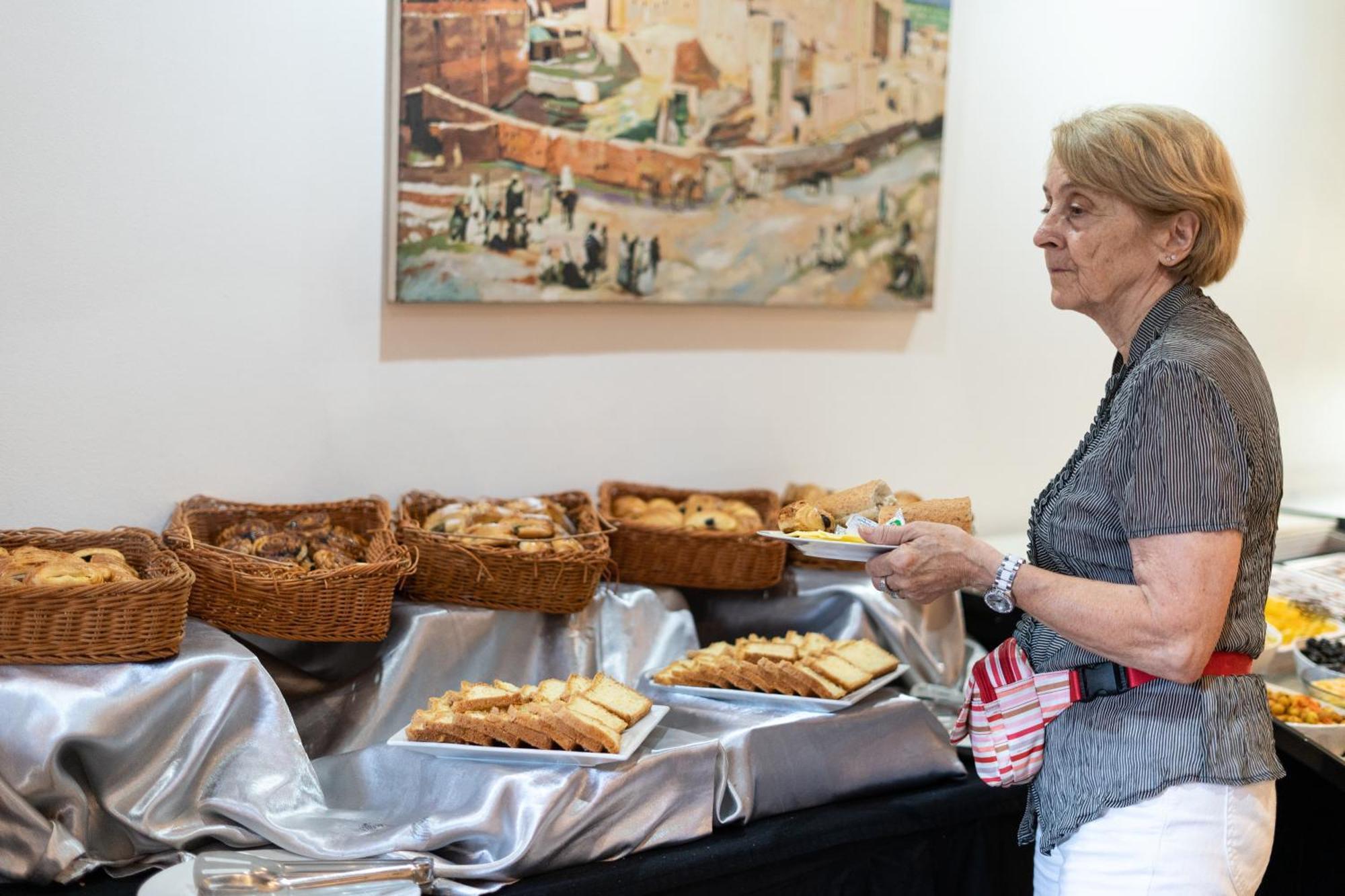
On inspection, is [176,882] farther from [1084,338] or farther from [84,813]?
[1084,338]

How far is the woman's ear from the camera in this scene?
182 centimetres

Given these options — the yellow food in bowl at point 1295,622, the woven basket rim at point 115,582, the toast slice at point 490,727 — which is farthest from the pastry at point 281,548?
the yellow food in bowl at point 1295,622

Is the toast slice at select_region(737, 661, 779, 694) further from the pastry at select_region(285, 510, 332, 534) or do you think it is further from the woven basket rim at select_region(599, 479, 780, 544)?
the pastry at select_region(285, 510, 332, 534)

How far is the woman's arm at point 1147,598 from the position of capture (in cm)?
165

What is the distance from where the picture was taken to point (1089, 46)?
445cm

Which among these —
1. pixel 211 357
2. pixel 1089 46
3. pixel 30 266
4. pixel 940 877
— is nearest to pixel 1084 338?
pixel 1089 46

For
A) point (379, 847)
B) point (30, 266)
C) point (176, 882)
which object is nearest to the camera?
point (176, 882)

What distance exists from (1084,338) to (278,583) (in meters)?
3.12

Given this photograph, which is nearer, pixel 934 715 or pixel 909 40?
pixel 934 715

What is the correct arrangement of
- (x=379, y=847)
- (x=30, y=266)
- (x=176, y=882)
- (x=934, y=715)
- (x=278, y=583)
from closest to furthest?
(x=176, y=882) → (x=379, y=847) → (x=278, y=583) → (x=30, y=266) → (x=934, y=715)

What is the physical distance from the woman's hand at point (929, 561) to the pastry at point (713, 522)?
4.11ft

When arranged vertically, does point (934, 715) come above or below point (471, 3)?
below

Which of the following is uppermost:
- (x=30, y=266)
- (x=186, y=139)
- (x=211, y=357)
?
(x=186, y=139)

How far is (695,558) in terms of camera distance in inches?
125
